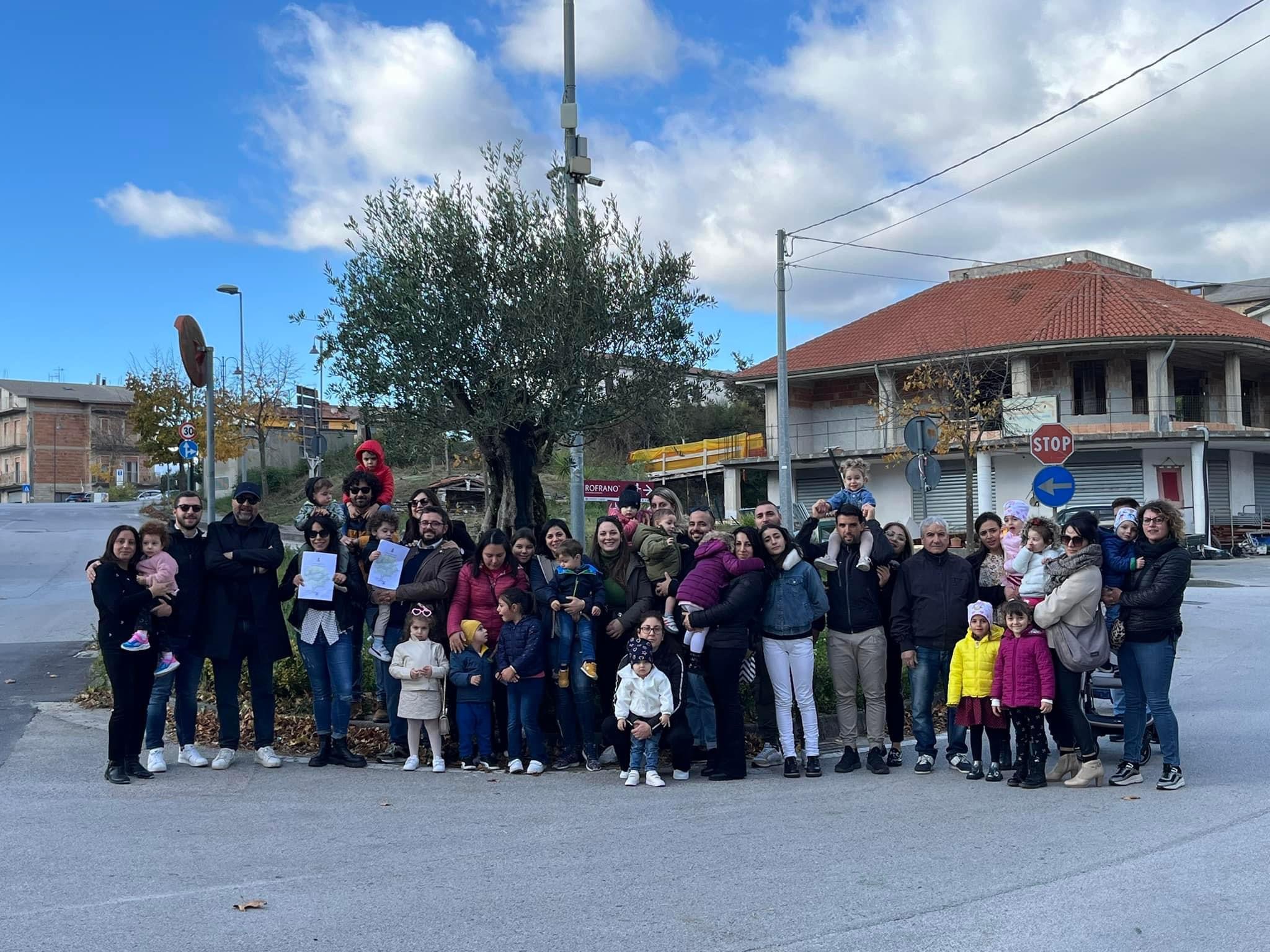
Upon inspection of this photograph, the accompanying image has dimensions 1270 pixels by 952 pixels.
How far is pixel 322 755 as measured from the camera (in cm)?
834

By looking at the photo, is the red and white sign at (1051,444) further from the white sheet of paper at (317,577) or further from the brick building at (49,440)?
the brick building at (49,440)

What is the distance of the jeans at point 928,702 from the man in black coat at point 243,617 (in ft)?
15.4

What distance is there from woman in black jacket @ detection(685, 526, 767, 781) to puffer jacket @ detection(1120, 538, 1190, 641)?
2.52 metres

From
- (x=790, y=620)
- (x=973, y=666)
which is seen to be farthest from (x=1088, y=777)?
(x=790, y=620)

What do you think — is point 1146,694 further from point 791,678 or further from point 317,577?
point 317,577

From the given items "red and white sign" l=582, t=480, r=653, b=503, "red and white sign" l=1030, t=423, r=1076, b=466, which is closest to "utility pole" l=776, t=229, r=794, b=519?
"red and white sign" l=1030, t=423, r=1076, b=466

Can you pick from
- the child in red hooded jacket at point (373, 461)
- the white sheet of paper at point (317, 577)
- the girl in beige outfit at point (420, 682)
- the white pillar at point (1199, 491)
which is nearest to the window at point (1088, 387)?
the white pillar at point (1199, 491)

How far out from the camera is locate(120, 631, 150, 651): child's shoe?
772 cm

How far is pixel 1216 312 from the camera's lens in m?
38.8

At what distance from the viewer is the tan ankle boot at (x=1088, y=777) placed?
296 inches

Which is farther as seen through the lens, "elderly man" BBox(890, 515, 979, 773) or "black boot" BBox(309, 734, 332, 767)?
"black boot" BBox(309, 734, 332, 767)

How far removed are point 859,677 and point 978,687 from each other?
1.07m

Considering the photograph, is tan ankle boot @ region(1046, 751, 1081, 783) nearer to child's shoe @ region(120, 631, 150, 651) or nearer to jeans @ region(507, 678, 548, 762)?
jeans @ region(507, 678, 548, 762)

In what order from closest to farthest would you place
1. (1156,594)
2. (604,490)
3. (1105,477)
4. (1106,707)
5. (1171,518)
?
(1156,594) < (1171,518) < (1106,707) < (604,490) < (1105,477)
